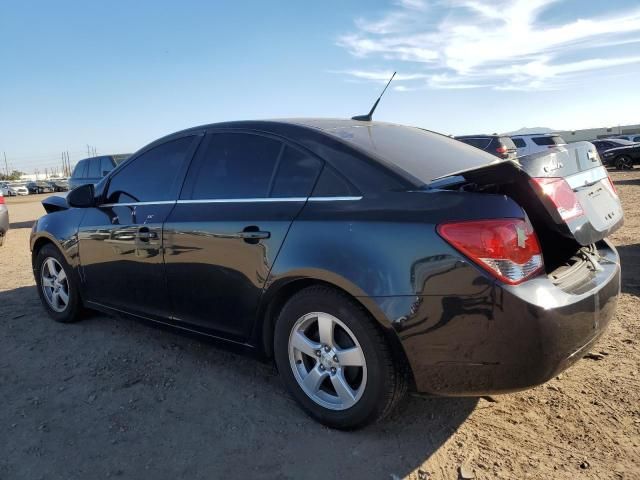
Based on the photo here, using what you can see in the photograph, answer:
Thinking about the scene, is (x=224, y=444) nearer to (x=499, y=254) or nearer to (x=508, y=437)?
(x=508, y=437)

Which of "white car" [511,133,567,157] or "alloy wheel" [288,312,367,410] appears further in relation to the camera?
"white car" [511,133,567,157]

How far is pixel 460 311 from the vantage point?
2256 mm

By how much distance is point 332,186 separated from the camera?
8.97 feet

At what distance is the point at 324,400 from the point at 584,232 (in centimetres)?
157

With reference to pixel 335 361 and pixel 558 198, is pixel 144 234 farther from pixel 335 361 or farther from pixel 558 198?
pixel 558 198

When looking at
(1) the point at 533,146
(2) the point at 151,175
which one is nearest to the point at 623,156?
(1) the point at 533,146

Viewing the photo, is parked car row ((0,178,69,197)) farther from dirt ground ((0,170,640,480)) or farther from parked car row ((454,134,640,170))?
dirt ground ((0,170,640,480))

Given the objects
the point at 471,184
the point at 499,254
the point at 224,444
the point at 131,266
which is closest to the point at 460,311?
the point at 499,254

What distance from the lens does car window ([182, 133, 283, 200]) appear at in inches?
122

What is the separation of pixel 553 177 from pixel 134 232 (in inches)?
109

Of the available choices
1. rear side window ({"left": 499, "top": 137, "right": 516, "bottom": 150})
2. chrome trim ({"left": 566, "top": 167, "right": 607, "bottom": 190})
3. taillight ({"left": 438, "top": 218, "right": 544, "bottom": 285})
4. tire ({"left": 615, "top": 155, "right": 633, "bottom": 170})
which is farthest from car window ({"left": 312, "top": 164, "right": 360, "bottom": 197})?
tire ({"left": 615, "top": 155, "right": 633, "bottom": 170})

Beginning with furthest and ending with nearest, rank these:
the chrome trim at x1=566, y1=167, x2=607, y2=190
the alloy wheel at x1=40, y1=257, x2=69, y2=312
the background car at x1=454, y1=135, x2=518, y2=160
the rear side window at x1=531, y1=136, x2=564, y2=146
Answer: the rear side window at x1=531, y1=136, x2=564, y2=146
the background car at x1=454, y1=135, x2=518, y2=160
the alloy wheel at x1=40, y1=257, x2=69, y2=312
the chrome trim at x1=566, y1=167, x2=607, y2=190

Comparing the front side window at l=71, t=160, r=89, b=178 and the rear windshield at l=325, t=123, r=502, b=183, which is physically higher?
the rear windshield at l=325, t=123, r=502, b=183

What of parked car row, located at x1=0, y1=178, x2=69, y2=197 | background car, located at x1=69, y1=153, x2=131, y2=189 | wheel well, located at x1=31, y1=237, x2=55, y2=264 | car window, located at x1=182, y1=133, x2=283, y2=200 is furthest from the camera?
parked car row, located at x1=0, y1=178, x2=69, y2=197
